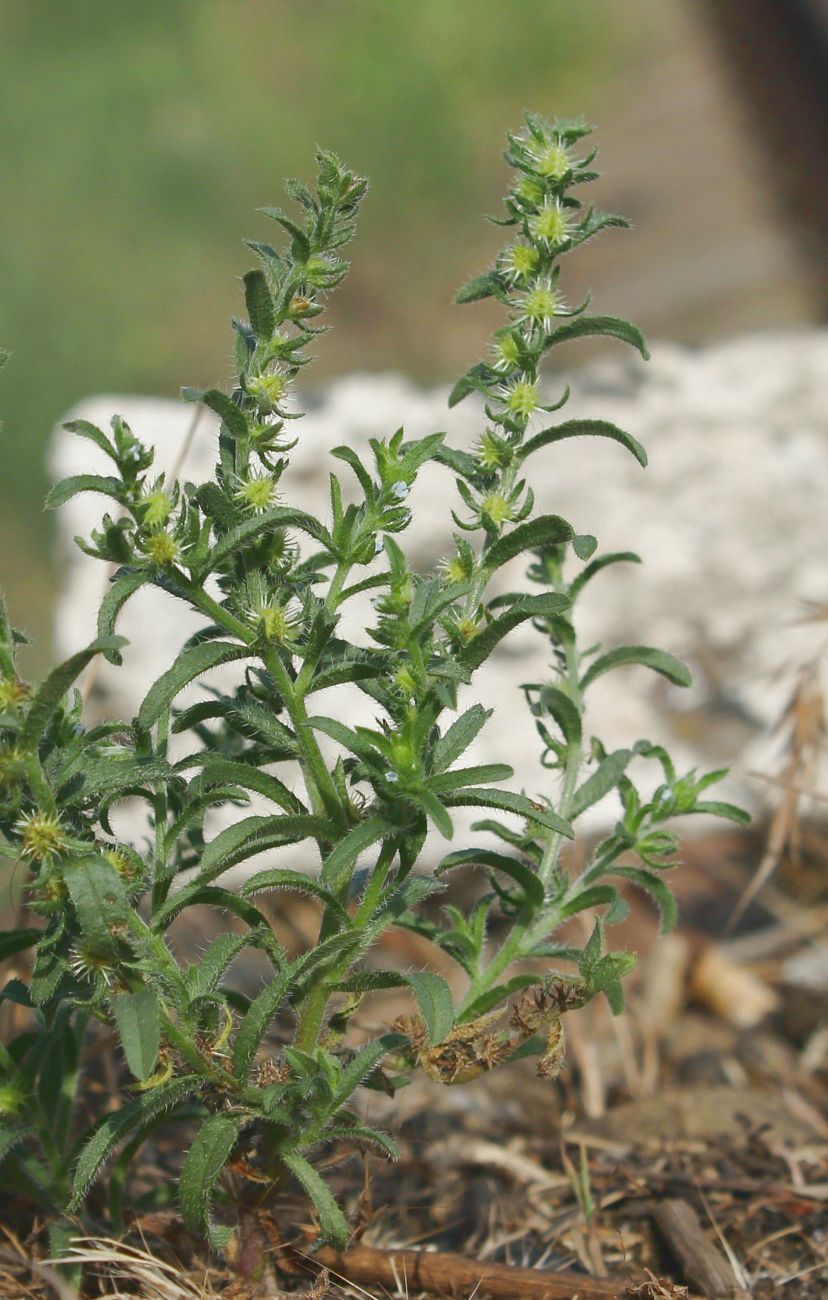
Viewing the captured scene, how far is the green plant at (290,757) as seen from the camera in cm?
152

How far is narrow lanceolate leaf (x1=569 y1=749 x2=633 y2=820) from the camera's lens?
188cm

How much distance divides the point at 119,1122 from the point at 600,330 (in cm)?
109

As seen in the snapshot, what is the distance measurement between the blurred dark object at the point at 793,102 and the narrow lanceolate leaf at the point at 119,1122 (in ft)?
21.1

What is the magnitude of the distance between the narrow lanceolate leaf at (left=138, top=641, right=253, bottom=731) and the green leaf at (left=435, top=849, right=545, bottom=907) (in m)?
0.37

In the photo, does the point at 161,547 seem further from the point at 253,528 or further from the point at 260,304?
the point at 260,304

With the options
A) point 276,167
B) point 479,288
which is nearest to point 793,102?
point 276,167

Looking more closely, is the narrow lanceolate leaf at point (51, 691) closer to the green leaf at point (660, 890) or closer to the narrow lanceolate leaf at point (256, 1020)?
the narrow lanceolate leaf at point (256, 1020)

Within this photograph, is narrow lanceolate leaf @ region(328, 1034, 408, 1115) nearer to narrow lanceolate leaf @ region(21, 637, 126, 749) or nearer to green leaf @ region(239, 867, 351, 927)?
green leaf @ region(239, 867, 351, 927)

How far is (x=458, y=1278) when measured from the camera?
191cm

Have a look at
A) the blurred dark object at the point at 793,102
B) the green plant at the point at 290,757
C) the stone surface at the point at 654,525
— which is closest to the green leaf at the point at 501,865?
the green plant at the point at 290,757

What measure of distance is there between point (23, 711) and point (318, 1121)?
2.06 ft

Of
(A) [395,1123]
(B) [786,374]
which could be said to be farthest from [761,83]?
(A) [395,1123]

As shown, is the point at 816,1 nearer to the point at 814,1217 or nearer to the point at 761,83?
the point at 761,83

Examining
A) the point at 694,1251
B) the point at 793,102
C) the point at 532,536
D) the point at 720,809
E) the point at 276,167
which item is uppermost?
the point at 793,102
